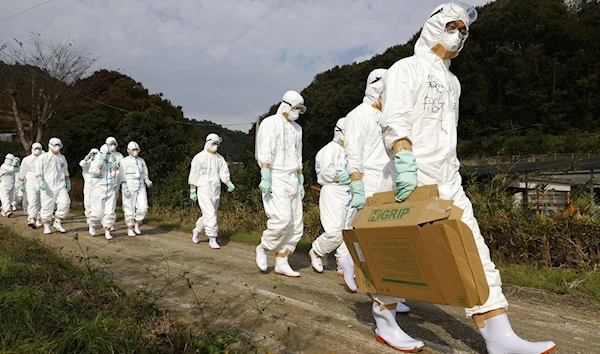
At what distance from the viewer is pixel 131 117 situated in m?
18.4

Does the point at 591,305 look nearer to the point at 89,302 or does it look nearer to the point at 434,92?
the point at 434,92

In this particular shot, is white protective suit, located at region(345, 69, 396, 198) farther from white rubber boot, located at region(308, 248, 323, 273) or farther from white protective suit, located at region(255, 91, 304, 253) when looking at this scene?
white rubber boot, located at region(308, 248, 323, 273)

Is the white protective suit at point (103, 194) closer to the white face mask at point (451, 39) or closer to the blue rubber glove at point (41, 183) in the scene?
the blue rubber glove at point (41, 183)

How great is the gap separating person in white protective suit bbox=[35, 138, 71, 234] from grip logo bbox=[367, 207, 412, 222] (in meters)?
9.97

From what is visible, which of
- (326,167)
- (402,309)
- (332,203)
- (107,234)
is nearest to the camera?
(402,309)

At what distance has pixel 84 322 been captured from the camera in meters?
3.08

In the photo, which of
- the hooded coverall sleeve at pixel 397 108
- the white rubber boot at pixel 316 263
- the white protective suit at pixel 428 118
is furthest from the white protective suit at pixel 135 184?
the hooded coverall sleeve at pixel 397 108

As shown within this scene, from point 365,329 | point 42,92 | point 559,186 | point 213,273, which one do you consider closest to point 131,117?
point 42,92

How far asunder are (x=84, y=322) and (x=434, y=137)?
270 centimetres

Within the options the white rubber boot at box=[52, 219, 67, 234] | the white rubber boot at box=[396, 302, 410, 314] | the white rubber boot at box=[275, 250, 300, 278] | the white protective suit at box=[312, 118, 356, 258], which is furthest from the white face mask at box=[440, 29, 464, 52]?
the white rubber boot at box=[52, 219, 67, 234]

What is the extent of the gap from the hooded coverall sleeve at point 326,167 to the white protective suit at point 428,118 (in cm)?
341

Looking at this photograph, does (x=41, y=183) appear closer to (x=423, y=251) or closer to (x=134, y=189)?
(x=134, y=189)

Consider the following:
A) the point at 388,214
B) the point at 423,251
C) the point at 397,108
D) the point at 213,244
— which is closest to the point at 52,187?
the point at 213,244

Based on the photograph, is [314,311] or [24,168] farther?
[24,168]
